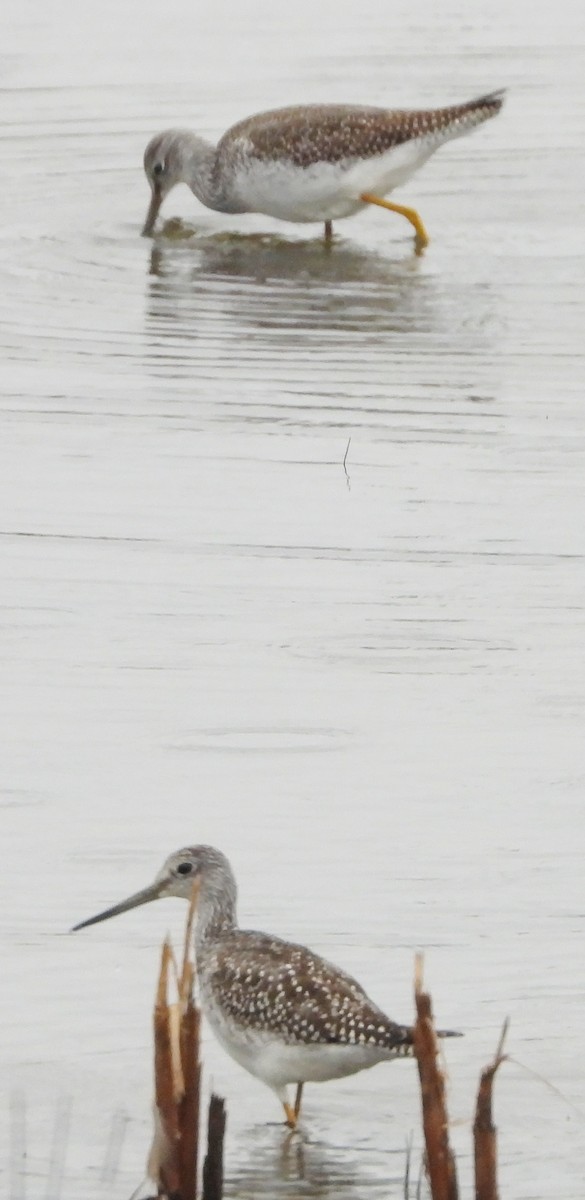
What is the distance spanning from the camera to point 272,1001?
575 centimetres

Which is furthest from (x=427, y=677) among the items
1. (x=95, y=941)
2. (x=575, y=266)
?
(x=575, y=266)

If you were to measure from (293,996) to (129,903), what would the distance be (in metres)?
0.66

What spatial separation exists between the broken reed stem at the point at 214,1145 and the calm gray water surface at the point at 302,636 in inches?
18.2

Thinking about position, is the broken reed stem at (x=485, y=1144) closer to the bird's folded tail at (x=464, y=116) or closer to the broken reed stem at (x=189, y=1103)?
the broken reed stem at (x=189, y=1103)

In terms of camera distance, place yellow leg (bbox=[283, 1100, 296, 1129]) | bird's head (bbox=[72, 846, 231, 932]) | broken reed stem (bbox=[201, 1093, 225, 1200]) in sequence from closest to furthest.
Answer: broken reed stem (bbox=[201, 1093, 225, 1200]), yellow leg (bbox=[283, 1100, 296, 1129]), bird's head (bbox=[72, 846, 231, 932])

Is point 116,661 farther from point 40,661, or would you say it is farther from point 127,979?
point 127,979

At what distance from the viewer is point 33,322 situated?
36.0ft

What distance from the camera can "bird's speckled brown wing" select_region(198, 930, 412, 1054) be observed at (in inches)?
215

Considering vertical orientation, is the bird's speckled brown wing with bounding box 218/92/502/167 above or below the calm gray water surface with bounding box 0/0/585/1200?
above

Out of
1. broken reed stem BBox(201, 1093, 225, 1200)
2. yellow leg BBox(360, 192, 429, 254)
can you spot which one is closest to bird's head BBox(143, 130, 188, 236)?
yellow leg BBox(360, 192, 429, 254)

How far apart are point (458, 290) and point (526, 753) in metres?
4.79

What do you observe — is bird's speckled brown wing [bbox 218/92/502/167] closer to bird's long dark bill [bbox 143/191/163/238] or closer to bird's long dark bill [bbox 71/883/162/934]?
bird's long dark bill [bbox 143/191/163/238]

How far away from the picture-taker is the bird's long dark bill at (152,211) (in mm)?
12839

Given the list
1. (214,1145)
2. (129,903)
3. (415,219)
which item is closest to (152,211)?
(415,219)
